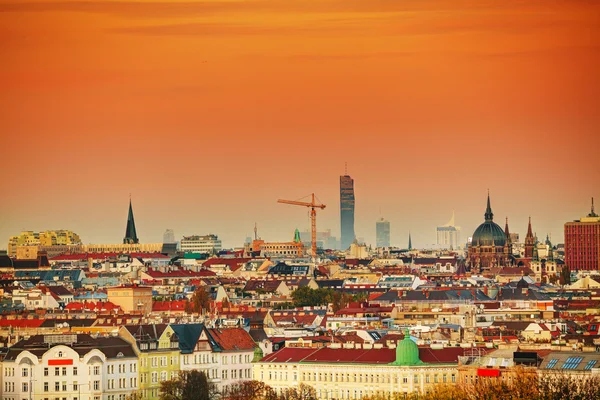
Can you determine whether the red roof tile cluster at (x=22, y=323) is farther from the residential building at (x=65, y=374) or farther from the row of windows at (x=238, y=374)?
the residential building at (x=65, y=374)

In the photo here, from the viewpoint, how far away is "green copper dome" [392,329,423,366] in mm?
85938

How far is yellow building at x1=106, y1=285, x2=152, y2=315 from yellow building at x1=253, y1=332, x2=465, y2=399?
62.2m

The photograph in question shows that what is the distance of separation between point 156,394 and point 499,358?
552 inches

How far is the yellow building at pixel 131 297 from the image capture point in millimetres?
155250

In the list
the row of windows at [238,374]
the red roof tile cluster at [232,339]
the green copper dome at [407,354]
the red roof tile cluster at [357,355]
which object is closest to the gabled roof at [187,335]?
the red roof tile cluster at [232,339]

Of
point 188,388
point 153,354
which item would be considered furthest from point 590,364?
point 153,354

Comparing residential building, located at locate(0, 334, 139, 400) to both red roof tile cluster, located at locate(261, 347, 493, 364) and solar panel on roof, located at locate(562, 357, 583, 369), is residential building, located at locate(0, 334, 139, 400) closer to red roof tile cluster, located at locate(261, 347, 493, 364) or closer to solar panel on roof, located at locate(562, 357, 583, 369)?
red roof tile cluster, located at locate(261, 347, 493, 364)

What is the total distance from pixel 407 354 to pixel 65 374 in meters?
13.1

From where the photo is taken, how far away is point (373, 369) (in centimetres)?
8681

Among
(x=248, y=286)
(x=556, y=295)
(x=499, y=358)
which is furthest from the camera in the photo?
(x=248, y=286)

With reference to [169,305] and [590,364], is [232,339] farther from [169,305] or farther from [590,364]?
[169,305]

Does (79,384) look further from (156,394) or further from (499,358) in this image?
(499,358)

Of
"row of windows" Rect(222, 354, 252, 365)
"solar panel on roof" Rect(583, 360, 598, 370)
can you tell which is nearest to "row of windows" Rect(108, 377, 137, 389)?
"row of windows" Rect(222, 354, 252, 365)

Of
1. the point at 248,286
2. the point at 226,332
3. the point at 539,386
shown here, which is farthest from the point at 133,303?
the point at 539,386
